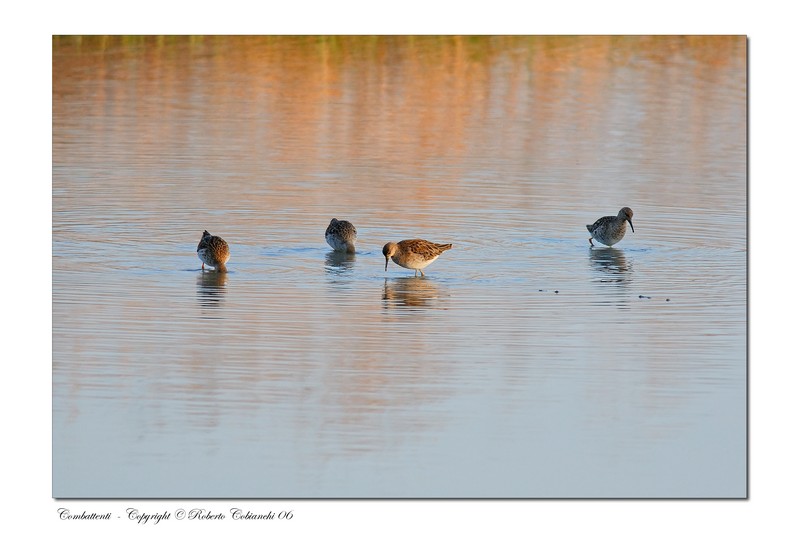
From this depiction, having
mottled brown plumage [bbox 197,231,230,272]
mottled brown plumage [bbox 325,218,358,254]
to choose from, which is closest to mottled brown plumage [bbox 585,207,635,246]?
mottled brown plumage [bbox 325,218,358,254]

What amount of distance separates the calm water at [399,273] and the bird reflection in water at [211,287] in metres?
0.04

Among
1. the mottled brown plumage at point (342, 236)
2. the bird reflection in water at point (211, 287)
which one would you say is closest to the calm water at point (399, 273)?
the bird reflection in water at point (211, 287)

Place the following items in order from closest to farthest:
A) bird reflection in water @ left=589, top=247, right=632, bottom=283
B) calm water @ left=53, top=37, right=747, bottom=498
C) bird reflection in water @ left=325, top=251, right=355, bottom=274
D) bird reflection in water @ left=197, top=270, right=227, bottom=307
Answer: calm water @ left=53, top=37, right=747, bottom=498 < bird reflection in water @ left=197, top=270, right=227, bottom=307 < bird reflection in water @ left=589, top=247, right=632, bottom=283 < bird reflection in water @ left=325, top=251, right=355, bottom=274

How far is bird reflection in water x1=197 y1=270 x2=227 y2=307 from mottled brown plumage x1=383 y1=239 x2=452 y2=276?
5.22 feet

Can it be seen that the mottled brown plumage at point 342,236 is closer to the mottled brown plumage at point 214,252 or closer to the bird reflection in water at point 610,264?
the mottled brown plumage at point 214,252

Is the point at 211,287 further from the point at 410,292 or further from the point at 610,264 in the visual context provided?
the point at 610,264

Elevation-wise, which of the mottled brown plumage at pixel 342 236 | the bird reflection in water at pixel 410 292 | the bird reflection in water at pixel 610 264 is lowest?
the bird reflection in water at pixel 410 292

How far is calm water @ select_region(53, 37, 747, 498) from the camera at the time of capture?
1075cm

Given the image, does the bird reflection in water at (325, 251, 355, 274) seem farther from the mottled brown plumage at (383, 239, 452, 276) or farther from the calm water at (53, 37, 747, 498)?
the mottled brown plumage at (383, 239, 452, 276)

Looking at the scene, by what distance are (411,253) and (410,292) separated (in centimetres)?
61

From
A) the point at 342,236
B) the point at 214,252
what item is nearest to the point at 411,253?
the point at 342,236

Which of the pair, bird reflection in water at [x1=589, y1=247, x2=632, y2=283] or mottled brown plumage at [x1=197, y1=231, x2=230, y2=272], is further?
bird reflection in water at [x1=589, y1=247, x2=632, y2=283]

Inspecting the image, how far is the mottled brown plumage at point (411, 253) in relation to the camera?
50.6 ft

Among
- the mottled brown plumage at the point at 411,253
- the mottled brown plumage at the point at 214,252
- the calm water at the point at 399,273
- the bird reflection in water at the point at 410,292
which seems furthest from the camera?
the mottled brown plumage at the point at 411,253
